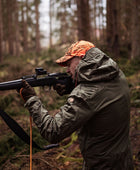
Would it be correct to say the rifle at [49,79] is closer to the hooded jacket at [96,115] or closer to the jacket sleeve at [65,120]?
the hooded jacket at [96,115]

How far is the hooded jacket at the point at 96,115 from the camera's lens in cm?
180

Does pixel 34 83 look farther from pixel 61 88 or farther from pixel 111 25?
pixel 111 25

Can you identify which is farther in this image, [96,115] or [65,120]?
[96,115]

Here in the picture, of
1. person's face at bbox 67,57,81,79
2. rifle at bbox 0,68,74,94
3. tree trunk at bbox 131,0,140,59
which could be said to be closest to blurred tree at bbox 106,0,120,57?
rifle at bbox 0,68,74,94

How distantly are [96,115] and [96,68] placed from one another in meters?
0.49

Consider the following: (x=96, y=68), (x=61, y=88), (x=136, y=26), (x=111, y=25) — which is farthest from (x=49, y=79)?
(x=136, y=26)

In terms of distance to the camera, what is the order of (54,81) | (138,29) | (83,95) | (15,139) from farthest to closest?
(138,29) → (15,139) → (54,81) → (83,95)

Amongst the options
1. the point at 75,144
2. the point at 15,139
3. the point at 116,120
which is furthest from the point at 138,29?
the point at 116,120

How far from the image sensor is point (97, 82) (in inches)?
73.8

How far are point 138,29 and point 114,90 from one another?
35.5 feet

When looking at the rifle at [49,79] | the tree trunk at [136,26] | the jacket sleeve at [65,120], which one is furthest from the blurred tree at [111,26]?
the tree trunk at [136,26]

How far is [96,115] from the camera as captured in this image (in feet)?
6.27

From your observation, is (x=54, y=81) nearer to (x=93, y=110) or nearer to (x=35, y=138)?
(x=93, y=110)

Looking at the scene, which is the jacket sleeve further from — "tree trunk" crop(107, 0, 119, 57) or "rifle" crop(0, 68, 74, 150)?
"tree trunk" crop(107, 0, 119, 57)
